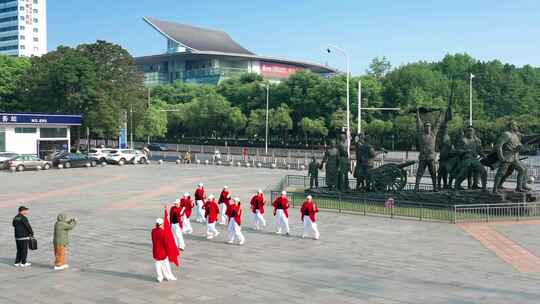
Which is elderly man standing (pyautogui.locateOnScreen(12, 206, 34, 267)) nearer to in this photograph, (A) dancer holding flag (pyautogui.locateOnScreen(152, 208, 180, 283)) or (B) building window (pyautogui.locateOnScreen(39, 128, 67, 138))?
(A) dancer holding flag (pyautogui.locateOnScreen(152, 208, 180, 283))

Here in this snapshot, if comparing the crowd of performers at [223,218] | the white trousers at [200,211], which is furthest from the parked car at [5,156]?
the white trousers at [200,211]

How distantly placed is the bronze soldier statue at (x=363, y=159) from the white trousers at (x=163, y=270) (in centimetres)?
1573

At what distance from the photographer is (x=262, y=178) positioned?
41.2m

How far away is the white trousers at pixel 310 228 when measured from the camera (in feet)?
61.0

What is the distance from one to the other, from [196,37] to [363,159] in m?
140

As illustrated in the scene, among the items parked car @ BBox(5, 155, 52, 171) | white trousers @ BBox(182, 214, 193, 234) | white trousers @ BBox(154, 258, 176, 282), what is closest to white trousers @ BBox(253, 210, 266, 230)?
white trousers @ BBox(182, 214, 193, 234)

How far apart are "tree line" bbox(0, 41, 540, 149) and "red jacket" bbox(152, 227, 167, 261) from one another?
46.4 m

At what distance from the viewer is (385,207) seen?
78.6 ft

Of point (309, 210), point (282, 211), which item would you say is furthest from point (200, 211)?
point (309, 210)

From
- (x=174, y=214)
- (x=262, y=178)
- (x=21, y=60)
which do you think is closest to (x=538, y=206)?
(x=174, y=214)

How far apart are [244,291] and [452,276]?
16.2 feet

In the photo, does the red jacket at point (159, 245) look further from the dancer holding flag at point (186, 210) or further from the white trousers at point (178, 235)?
the dancer holding flag at point (186, 210)

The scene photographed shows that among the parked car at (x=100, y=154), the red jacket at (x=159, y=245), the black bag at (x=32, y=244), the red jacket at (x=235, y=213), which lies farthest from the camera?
the parked car at (x=100, y=154)

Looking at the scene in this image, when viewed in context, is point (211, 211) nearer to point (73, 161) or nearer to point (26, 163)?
point (26, 163)
